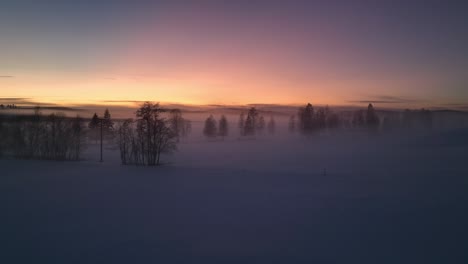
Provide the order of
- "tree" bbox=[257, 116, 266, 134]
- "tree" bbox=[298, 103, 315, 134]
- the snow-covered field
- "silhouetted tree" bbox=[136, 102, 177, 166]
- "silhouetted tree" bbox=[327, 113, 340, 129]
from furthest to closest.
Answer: "tree" bbox=[257, 116, 266, 134] < "silhouetted tree" bbox=[327, 113, 340, 129] < "tree" bbox=[298, 103, 315, 134] < "silhouetted tree" bbox=[136, 102, 177, 166] < the snow-covered field

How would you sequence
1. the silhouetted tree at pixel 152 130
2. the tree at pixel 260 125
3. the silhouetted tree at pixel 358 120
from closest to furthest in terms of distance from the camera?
the silhouetted tree at pixel 152 130 → the silhouetted tree at pixel 358 120 → the tree at pixel 260 125

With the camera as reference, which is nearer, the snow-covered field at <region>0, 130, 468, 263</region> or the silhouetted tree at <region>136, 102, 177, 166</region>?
the snow-covered field at <region>0, 130, 468, 263</region>

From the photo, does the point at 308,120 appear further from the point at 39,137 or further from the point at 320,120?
the point at 39,137

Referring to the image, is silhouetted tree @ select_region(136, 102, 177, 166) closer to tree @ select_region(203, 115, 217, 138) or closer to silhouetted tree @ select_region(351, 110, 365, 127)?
tree @ select_region(203, 115, 217, 138)

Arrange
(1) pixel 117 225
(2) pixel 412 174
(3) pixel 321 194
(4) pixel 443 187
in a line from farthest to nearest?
(2) pixel 412 174 < (4) pixel 443 187 < (3) pixel 321 194 < (1) pixel 117 225

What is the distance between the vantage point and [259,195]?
19.3 meters

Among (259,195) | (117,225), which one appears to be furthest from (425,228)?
(117,225)

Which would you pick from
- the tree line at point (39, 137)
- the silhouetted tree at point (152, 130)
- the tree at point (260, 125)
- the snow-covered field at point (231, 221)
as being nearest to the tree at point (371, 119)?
the tree at point (260, 125)

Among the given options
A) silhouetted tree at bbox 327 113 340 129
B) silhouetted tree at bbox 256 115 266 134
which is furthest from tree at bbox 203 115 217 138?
silhouetted tree at bbox 327 113 340 129

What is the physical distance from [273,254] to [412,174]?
26652 millimetres

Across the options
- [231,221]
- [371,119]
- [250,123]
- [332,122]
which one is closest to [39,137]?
[231,221]

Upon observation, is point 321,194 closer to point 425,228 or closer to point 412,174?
point 425,228

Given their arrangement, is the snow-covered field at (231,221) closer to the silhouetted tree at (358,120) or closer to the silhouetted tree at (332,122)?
the silhouetted tree at (332,122)

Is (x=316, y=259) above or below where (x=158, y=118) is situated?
below
